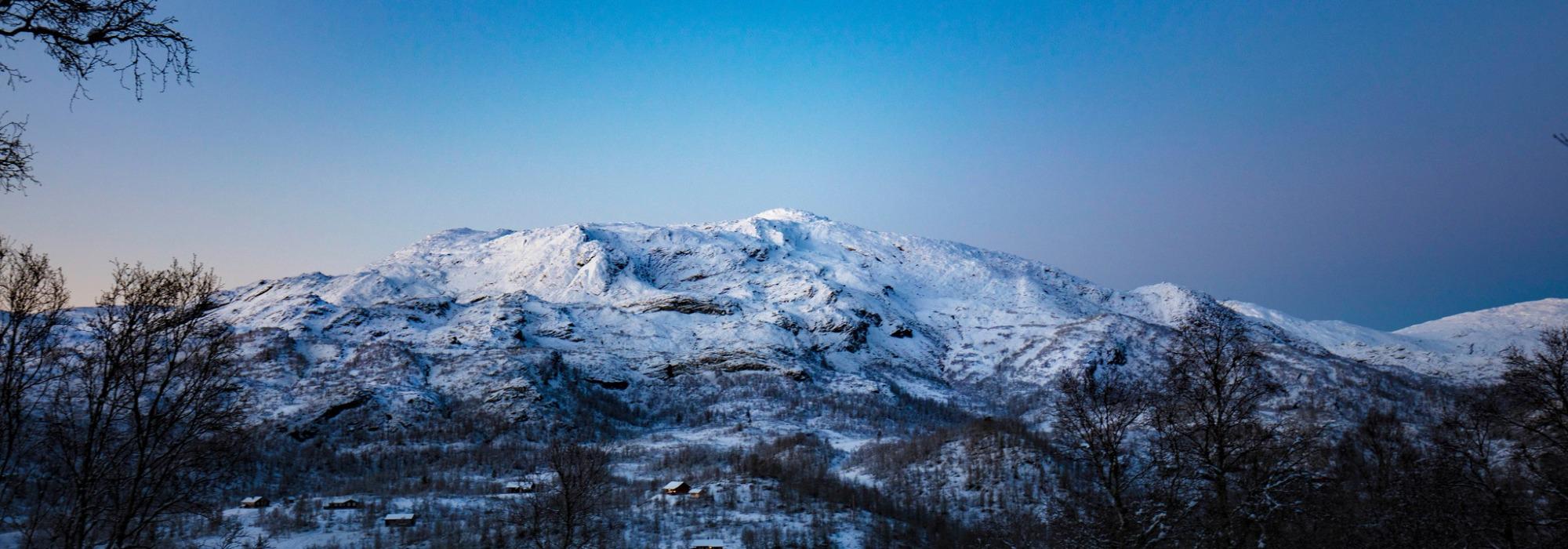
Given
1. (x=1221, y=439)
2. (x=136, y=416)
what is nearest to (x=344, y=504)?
(x=136, y=416)

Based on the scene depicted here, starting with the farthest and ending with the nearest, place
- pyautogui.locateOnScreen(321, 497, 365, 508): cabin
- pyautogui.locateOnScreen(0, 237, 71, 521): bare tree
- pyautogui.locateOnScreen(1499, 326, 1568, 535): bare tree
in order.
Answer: pyautogui.locateOnScreen(321, 497, 365, 508): cabin, pyautogui.locateOnScreen(1499, 326, 1568, 535): bare tree, pyautogui.locateOnScreen(0, 237, 71, 521): bare tree

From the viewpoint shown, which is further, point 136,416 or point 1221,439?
point 1221,439

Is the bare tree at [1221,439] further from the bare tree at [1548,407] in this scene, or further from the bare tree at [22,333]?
the bare tree at [22,333]

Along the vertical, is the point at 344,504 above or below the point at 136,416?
below

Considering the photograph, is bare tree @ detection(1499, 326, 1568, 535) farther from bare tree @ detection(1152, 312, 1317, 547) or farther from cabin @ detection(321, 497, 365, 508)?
cabin @ detection(321, 497, 365, 508)

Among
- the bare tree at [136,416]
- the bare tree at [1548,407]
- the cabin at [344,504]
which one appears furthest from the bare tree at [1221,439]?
the cabin at [344,504]

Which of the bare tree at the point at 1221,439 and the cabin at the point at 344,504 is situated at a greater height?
the bare tree at the point at 1221,439

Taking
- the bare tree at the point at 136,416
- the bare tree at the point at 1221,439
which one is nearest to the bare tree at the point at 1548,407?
the bare tree at the point at 1221,439

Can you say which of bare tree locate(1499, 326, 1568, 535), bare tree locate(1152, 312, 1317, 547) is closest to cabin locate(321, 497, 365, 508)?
bare tree locate(1152, 312, 1317, 547)

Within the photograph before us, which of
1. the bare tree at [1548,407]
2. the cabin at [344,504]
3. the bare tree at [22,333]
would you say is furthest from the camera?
the cabin at [344,504]

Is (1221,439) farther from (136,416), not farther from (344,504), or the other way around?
(344,504)

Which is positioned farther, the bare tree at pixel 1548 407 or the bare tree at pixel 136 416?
the bare tree at pixel 1548 407

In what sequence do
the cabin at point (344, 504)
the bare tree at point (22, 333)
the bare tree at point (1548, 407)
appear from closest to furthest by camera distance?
the bare tree at point (22, 333) → the bare tree at point (1548, 407) → the cabin at point (344, 504)
